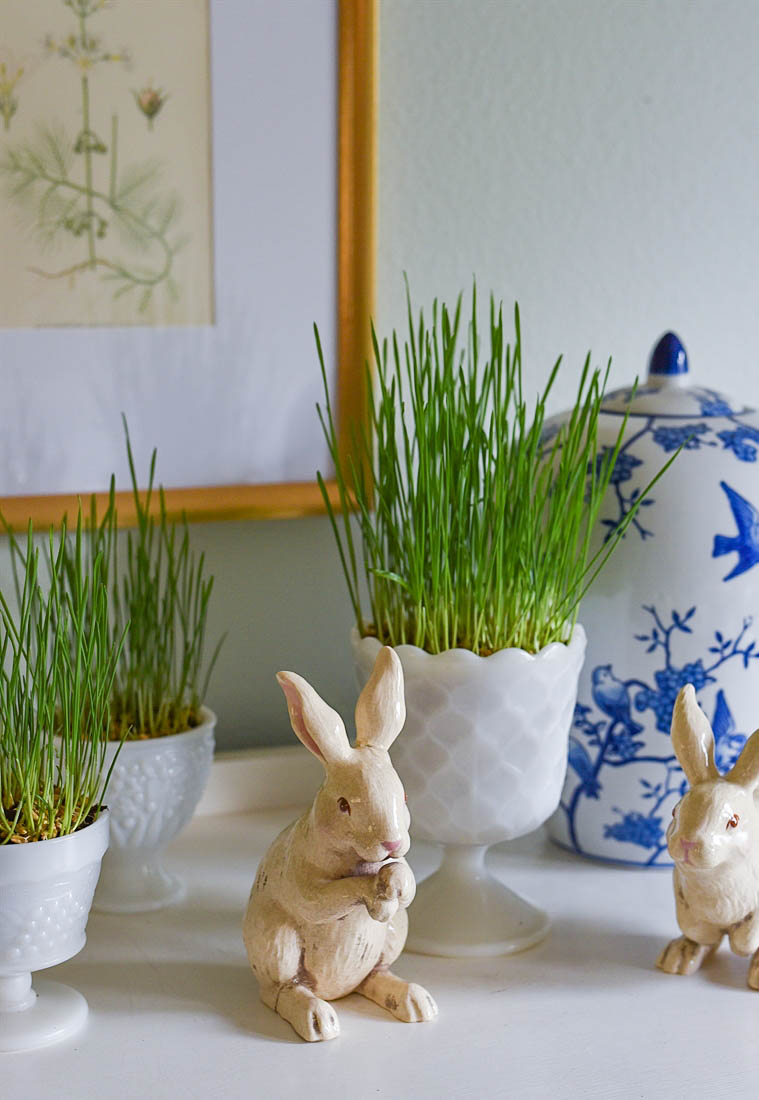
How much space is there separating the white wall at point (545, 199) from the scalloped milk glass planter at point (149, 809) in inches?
5.8

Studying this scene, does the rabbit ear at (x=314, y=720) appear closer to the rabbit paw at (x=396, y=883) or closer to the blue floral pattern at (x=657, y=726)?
the rabbit paw at (x=396, y=883)

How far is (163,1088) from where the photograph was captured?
567mm

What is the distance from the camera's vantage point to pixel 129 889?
2.51 ft

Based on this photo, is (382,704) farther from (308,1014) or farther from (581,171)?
(581,171)

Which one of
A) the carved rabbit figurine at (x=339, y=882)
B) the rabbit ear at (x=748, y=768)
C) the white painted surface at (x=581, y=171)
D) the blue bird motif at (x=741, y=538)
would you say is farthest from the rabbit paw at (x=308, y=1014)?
the white painted surface at (x=581, y=171)

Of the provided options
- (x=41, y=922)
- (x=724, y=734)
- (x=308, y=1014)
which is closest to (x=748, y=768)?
(x=724, y=734)

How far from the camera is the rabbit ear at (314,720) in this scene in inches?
23.1

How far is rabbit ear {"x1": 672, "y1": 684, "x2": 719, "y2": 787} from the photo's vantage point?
0.65 m

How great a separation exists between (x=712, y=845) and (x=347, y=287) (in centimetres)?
45

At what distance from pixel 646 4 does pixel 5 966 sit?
2.62 feet

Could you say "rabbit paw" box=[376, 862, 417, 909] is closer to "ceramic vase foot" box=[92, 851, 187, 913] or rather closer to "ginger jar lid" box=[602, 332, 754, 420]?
"ceramic vase foot" box=[92, 851, 187, 913]

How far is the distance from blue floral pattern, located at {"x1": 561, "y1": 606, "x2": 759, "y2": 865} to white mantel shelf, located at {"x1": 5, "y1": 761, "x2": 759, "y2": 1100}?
2.0 inches

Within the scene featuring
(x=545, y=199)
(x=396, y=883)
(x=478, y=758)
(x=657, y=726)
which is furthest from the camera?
(x=545, y=199)

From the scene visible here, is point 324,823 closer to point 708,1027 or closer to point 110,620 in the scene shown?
point 708,1027
